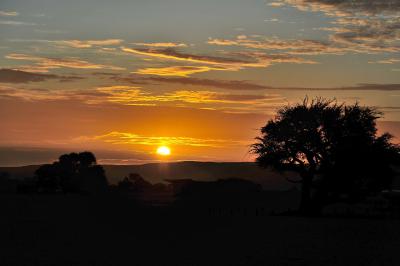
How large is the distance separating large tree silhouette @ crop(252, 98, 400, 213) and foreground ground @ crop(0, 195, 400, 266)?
7940 millimetres

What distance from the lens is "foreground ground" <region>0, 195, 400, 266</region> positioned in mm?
25266

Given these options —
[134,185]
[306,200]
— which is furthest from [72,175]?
[306,200]

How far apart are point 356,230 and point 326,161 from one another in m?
15.7

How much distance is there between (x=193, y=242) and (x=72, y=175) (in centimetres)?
7710

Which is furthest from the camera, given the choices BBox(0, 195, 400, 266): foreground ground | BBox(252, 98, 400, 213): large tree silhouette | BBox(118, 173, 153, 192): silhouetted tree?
BBox(118, 173, 153, 192): silhouetted tree

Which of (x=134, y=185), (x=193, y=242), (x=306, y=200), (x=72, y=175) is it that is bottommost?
(x=193, y=242)

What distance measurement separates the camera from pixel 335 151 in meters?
55.1

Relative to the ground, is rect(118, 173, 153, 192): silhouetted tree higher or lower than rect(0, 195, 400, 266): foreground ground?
higher

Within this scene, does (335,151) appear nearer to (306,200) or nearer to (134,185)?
(306,200)

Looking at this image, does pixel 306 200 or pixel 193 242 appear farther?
pixel 306 200

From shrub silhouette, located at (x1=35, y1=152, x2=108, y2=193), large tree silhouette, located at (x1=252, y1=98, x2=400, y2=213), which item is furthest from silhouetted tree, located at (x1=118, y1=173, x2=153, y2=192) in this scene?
large tree silhouette, located at (x1=252, y1=98, x2=400, y2=213)

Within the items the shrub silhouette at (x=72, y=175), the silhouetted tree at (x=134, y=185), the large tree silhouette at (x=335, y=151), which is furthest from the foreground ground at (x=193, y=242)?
the silhouetted tree at (x=134, y=185)

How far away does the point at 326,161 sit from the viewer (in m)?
55.6

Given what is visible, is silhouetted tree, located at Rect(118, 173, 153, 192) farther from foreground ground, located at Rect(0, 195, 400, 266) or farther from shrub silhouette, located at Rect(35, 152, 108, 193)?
foreground ground, located at Rect(0, 195, 400, 266)
